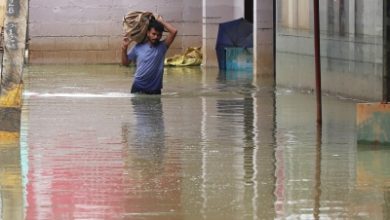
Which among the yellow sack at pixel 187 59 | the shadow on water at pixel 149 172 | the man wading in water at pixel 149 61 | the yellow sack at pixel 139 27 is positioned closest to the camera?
the shadow on water at pixel 149 172

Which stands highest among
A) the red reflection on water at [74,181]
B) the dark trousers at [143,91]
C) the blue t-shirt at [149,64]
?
the blue t-shirt at [149,64]

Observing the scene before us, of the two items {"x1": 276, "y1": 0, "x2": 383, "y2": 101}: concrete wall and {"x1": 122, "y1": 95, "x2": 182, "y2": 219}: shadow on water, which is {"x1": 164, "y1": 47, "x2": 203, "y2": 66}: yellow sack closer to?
{"x1": 276, "y1": 0, "x2": 383, "y2": 101}: concrete wall

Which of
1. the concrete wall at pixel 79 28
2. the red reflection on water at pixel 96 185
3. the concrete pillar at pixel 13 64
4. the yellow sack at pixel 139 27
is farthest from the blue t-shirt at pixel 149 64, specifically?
the concrete wall at pixel 79 28

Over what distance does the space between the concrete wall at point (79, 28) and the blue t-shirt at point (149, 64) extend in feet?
40.1

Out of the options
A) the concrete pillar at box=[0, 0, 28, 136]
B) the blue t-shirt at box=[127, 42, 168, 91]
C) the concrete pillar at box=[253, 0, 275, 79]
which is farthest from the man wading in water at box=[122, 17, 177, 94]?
the concrete pillar at box=[253, 0, 275, 79]

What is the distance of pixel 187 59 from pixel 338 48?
38.7 ft

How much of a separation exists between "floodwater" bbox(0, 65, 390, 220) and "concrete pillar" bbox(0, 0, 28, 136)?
0.30 meters

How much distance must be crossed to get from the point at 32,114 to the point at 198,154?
4.92m

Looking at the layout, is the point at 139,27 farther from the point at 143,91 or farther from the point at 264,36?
the point at 264,36

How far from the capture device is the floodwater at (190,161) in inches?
360

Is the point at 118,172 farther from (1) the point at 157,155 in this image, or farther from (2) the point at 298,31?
(2) the point at 298,31

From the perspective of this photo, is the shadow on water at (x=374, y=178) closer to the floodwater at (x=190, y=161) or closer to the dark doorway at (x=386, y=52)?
the floodwater at (x=190, y=161)

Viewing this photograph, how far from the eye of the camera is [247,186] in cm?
1016

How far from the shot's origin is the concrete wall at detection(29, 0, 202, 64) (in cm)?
3241
